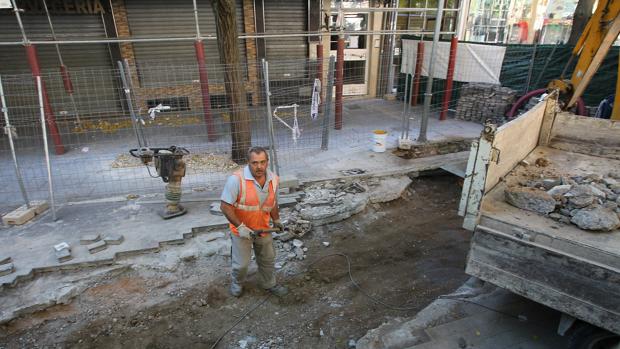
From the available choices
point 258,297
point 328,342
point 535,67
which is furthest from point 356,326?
point 535,67

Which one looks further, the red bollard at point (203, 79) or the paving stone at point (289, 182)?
A: the red bollard at point (203, 79)

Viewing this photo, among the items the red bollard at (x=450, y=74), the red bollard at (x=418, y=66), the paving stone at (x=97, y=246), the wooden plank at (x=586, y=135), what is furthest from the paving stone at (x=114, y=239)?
the red bollard at (x=450, y=74)

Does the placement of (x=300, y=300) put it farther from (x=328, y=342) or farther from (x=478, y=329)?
→ (x=478, y=329)

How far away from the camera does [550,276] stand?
9.18 feet

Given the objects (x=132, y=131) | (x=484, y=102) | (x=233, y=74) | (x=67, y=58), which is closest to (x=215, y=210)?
(x=233, y=74)

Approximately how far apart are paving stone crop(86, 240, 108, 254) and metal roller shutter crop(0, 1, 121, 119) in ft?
19.4

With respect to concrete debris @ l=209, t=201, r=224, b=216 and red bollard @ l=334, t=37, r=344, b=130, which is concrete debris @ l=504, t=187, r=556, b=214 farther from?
red bollard @ l=334, t=37, r=344, b=130

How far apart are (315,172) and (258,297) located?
10.5 feet

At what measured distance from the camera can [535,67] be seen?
1030cm

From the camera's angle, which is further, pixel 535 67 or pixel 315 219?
pixel 535 67

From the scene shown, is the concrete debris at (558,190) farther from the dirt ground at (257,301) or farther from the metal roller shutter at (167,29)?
the metal roller shutter at (167,29)

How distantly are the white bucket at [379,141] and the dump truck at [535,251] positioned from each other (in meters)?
4.05

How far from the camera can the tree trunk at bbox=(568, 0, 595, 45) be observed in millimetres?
10602

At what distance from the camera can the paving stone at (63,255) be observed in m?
4.60
